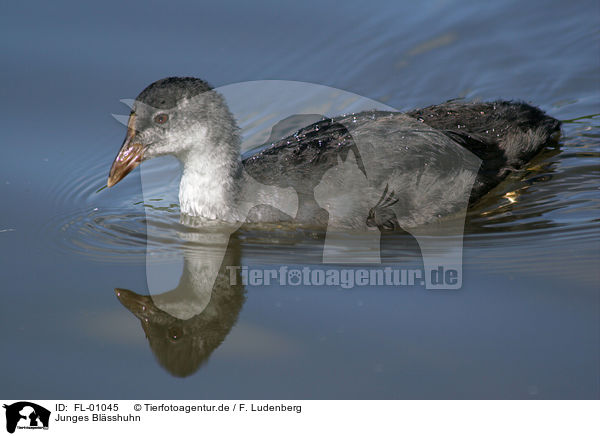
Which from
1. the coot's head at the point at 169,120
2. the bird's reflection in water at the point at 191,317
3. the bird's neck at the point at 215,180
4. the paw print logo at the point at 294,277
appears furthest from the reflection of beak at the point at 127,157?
the paw print logo at the point at 294,277

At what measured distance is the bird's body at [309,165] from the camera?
18.9ft

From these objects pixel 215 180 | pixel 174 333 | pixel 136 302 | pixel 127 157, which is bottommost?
pixel 174 333

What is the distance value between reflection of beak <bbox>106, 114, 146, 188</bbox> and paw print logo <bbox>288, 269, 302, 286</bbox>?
4.96ft

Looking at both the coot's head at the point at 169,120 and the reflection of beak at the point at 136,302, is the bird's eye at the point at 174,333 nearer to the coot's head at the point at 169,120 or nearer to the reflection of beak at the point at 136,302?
the reflection of beak at the point at 136,302

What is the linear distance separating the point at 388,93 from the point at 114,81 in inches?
103

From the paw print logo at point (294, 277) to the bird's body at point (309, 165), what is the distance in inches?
25.8

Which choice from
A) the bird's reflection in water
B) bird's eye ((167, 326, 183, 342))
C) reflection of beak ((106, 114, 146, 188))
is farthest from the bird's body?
bird's eye ((167, 326, 183, 342))

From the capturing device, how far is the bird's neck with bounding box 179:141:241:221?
5.96 m

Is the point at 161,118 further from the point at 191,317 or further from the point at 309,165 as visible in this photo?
the point at 191,317

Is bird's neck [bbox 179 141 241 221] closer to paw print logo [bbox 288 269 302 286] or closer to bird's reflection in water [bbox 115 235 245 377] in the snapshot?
bird's reflection in water [bbox 115 235 245 377]

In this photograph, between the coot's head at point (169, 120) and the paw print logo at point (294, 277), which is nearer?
the paw print logo at point (294, 277)

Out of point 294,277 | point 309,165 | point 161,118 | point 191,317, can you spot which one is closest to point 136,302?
point 191,317

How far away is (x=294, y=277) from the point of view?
5152mm

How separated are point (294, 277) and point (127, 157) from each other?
161 centimetres
